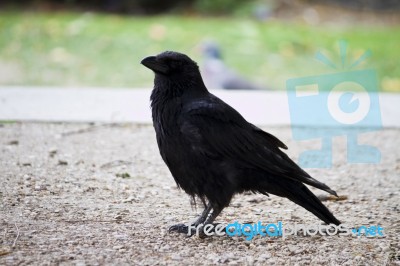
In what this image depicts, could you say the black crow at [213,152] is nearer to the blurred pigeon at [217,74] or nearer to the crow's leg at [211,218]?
the crow's leg at [211,218]

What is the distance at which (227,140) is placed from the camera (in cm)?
398

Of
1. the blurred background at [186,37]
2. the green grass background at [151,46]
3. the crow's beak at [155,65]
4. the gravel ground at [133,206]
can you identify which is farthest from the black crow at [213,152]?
the green grass background at [151,46]

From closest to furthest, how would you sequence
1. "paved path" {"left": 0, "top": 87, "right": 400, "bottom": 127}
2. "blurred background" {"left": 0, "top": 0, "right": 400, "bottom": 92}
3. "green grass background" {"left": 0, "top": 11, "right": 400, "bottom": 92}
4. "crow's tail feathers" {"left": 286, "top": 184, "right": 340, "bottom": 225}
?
"crow's tail feathers" {"left": 286, "top": 184, "right": 340, "bottom": 225} → "paved path" {"left": 0, "top": 87, "right": 400, "bottom": 127} → "green grass background" {"left": 0, "top": 11, "right": 400, "bottom": 92} → "blurred background" {"left": 0, "top": 0, "right": 400, "bottom": 92}

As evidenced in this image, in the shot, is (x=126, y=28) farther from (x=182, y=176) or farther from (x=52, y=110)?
(x=182, y=176)

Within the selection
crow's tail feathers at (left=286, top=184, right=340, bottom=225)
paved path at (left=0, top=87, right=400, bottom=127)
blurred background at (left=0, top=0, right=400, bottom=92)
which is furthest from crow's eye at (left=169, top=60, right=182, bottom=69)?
blurred background at (left=0, top=0, right=400, bottom=92)

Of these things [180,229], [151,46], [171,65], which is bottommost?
[180,229]

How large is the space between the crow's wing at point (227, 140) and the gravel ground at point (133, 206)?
17.6 inches

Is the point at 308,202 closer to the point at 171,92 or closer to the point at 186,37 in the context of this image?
the point at 171,92

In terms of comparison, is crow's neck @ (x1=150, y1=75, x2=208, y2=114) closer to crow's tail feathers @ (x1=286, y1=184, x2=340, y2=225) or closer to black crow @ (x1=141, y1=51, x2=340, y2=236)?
black crow @ (x1=141, y1=51, x2=340, y2=236)

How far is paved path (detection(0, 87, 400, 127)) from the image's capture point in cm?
662

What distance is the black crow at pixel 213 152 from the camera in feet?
12.9

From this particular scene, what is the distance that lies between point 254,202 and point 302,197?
0.86 meters

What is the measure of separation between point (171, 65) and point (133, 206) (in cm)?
104

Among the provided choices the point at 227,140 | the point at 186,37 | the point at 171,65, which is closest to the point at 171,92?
the point at 171,65
